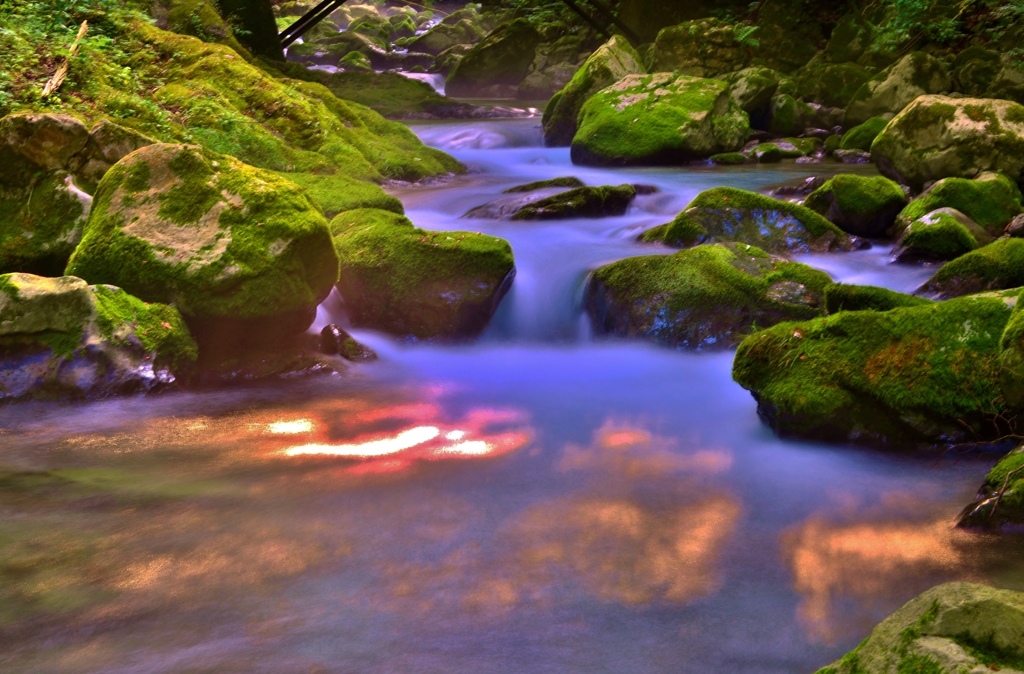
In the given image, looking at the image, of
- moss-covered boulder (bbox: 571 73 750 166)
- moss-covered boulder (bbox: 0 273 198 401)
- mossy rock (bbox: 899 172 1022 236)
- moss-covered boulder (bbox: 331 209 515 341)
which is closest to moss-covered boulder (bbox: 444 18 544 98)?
moss-covered boulder (bbox: 571 73 750 166)

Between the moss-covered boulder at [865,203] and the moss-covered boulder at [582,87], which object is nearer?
the moss-covered boulder at [865,203]

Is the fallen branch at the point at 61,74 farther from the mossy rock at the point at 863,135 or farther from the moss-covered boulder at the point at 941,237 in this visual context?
the mossy rock at the point at 863,135

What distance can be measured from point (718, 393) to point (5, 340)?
4981 mm

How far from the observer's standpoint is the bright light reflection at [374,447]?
4.66 m

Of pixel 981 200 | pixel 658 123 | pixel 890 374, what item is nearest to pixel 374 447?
pixel 890 374

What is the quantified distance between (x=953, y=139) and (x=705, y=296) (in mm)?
5016

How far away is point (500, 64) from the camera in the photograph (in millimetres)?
27266

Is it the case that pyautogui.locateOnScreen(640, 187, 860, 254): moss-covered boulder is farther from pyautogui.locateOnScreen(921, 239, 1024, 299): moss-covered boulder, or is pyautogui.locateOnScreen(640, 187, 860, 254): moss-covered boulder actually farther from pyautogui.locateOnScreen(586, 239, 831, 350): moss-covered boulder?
pyautogui.locateOnScreen(921, 239, 1024, 299): moss-covered boulder

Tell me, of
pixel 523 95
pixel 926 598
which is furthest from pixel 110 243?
pixel 523 95

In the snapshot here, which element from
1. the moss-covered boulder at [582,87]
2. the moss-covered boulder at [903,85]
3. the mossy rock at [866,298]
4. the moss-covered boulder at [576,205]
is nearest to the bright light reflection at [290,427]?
the mossy rock at [866,298]

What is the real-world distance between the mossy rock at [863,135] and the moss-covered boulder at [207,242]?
Answer: 36.0 feet

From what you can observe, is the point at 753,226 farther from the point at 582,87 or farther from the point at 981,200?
the point at 582,87

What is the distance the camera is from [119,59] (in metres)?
9.43

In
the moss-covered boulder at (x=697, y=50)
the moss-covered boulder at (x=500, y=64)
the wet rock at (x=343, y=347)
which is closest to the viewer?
the wet rock at (x=343, y=347)
